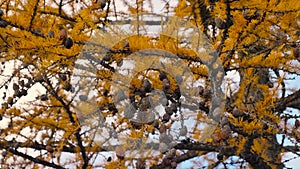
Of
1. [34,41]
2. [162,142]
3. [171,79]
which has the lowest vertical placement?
[162,142]

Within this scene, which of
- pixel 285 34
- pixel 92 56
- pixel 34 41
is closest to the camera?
pixel 34 41

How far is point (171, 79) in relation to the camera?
154 cm

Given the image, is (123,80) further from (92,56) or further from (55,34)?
(55,34)

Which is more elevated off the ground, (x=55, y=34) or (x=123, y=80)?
(x=55, y=34)

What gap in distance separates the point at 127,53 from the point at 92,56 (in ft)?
0.72

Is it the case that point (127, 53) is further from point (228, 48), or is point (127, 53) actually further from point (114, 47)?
point (228, 48)

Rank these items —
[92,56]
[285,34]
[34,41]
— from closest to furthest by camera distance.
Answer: [34,41] → [92,56] → [285,34]

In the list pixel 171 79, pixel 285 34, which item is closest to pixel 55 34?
pixel 171 79

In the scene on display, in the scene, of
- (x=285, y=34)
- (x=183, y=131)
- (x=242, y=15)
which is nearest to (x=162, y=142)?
(x=183, y=131)

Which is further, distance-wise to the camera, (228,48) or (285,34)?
(285,34)

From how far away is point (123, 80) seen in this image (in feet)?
5.16

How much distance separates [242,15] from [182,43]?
0.70ft

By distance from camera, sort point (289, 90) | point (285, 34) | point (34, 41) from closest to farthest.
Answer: point (34, 41), point (285, 34), point (289, 90)

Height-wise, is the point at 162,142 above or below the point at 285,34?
below
